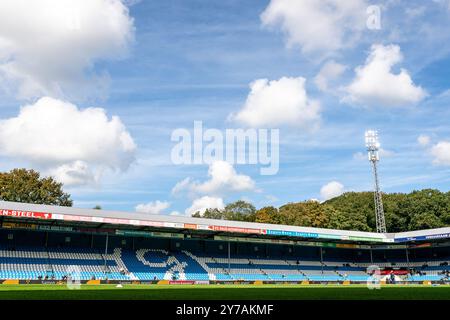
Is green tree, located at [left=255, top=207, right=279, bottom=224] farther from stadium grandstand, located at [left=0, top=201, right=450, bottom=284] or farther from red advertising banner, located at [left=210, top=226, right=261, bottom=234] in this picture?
red advertising banner, located at [left=210, top=226, right=261, bottom=234]

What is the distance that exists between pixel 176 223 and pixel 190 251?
891cm

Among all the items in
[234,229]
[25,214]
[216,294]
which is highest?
[25,214]

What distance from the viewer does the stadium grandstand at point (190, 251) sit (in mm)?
43844

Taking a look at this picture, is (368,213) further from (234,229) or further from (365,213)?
(234,229)

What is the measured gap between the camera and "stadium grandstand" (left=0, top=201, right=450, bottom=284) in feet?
144

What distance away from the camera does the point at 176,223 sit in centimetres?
4891

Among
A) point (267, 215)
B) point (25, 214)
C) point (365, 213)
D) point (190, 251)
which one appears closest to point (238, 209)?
point (267, 215)

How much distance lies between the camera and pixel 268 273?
57406mm

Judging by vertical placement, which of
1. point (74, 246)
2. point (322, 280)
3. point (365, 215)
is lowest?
point (322, 280)

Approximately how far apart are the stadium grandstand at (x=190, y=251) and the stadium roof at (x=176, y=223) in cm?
10

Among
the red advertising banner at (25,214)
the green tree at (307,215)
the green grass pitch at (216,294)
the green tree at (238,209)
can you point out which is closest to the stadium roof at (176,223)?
the red advertising banner at (25,214)
